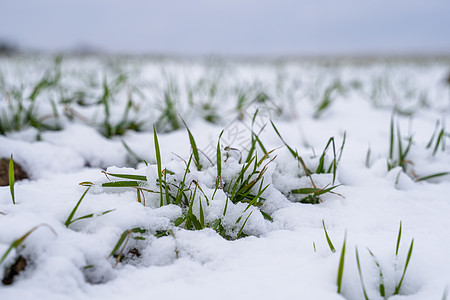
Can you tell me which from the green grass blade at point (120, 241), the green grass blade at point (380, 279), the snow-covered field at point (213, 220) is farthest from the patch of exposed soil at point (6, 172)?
the green grass blade at point (380, 279)

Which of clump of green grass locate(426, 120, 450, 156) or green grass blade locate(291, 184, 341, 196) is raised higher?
clump of green grass locate(426, 120, 450, 156)

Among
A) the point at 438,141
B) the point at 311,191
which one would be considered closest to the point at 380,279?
the point at 311,191

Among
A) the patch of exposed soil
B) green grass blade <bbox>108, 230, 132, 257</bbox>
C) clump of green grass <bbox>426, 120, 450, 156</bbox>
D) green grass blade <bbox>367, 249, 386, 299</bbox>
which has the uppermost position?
clump of green grass <bbox>426, 120, 450, 156</bbox>

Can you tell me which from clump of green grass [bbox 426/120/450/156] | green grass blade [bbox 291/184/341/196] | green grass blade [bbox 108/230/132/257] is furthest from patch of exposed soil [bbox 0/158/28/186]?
clump of green grass [bbox 426/120/450/156]

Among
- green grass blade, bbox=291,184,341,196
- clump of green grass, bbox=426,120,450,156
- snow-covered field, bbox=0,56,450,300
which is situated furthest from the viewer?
clump of green grass, bbox=426,120,450,156

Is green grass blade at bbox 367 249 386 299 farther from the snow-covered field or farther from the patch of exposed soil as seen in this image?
the patch of exposed soil

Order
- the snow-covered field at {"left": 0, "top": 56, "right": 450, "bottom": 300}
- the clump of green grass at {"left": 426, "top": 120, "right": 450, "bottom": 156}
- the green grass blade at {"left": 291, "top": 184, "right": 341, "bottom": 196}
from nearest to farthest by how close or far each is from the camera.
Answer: the snow-covered field at {"left": 0, "top": 56, "right": 450, "bottom": 300} < the green grass blade at {"left": 291, "top": 184, "right": 341, "bottom": 196} < the clump of green grass at {"left": 426, "top": 120, "right": 450, "bottom": 156}

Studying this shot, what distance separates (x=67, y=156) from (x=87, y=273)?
72 centimetres

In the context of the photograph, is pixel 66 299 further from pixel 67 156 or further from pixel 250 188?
pixel 67 156

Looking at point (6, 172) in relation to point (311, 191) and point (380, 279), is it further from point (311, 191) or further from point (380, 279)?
Result: point (380, 279)

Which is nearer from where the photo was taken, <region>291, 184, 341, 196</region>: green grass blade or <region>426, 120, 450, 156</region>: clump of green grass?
<region>291, 184, 341, 196</region>: green grass blade

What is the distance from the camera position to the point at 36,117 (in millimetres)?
1496

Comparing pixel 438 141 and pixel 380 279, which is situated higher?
pixel 438 141

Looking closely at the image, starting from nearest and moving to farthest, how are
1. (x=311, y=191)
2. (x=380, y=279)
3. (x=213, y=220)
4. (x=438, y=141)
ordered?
(x=380, y=279), (x=213, y=220), (x=311, y=191), (x=438, y=141)
